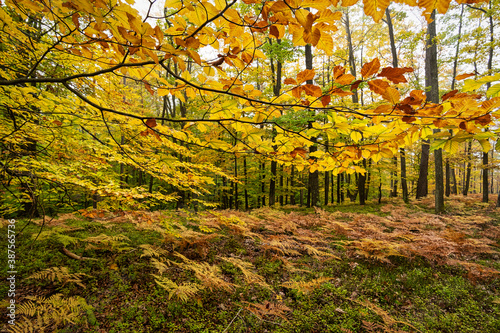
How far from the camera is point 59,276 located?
2625 mm

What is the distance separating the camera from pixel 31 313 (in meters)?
2.10

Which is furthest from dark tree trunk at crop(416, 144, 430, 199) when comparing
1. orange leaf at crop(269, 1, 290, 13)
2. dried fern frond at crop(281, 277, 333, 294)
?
orange leaf at crop(269, 1, 290, 13)

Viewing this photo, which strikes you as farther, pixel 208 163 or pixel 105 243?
pixel 105 243

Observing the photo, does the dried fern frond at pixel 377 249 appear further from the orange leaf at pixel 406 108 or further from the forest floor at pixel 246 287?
the orange leaf at pixel 406 108

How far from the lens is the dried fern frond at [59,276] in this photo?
8.54 ft

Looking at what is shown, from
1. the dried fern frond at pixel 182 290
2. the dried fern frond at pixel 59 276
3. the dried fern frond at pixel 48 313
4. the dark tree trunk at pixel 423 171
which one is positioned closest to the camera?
the dried fern frond at pixel 48 313

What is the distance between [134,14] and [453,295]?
434 cm

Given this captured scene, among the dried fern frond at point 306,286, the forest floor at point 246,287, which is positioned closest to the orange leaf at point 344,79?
the forest floor at point 246,287

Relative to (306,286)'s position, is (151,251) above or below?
above

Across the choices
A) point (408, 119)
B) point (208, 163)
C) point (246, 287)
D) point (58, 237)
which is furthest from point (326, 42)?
point (58, 237)

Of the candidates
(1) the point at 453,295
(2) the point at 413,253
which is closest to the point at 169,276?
(1) the point at 453,295

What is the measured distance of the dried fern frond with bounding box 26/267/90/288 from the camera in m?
2.60

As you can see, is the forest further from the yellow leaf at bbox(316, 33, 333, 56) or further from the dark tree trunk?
the dark tree trunk

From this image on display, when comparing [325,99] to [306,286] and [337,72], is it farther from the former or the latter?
[306,286]
